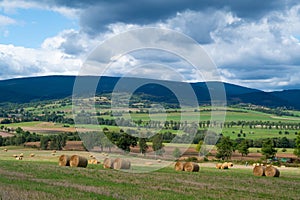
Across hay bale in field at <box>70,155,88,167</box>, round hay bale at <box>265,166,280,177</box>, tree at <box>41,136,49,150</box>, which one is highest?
hay bale in field at <box>70,155,88,167</box>

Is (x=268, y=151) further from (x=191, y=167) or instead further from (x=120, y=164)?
(x=120, y=164)

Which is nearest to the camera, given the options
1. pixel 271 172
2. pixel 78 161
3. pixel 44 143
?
pixel 78 161

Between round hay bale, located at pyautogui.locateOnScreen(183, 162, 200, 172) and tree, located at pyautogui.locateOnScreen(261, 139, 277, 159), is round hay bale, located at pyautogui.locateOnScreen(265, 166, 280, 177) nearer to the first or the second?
round hay bale, located at pyautogui.locateOnScreen(183, 162, 200, 172)

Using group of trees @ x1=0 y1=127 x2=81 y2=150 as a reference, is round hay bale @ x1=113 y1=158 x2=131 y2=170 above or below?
above

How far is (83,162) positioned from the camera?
38.1 metres

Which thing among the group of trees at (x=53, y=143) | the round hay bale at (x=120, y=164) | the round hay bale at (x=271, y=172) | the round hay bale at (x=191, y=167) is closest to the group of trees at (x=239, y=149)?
the group of trees at (x=53, y=143)

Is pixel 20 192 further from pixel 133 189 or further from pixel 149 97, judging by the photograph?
pixel 149 97

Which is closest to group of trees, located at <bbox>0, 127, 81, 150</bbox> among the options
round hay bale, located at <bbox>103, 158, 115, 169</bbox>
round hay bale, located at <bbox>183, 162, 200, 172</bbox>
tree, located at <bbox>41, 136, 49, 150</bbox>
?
tree, located at <bbox>41, 136, 49, 150</bbox>

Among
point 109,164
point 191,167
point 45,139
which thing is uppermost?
point 109,164

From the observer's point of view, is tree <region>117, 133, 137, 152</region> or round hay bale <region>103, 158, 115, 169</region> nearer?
round hay bale <region>103, 158, 115, 169</region>

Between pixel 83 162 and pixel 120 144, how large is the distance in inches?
1276

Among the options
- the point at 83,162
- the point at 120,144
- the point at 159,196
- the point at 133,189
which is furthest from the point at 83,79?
the point at 120,144

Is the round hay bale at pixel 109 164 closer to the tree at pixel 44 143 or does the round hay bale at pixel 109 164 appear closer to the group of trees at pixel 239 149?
the group of trees at pixel 239 149

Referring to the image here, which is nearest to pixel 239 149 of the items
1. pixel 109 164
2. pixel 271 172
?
pixel 271 172
